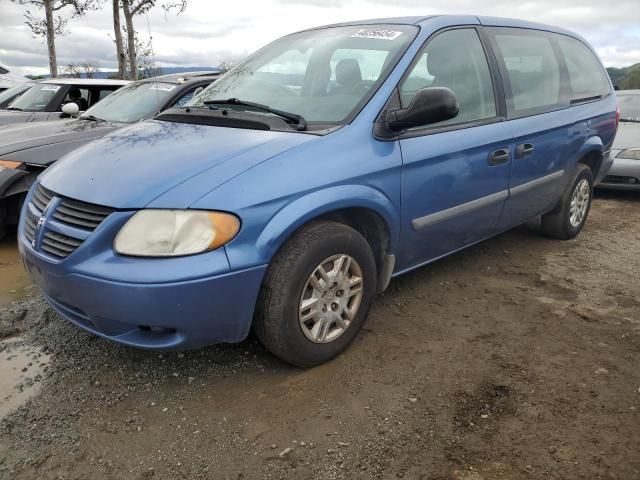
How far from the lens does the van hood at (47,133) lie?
16.3 feet

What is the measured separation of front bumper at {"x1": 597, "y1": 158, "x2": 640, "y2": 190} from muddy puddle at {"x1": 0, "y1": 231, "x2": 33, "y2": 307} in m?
6.49

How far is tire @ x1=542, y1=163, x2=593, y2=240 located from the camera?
16.0 feet

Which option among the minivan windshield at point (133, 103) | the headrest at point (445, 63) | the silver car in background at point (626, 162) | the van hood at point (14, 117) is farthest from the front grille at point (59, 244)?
the silver car in background at point (626, 162)

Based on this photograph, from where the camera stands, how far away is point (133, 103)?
5969mm

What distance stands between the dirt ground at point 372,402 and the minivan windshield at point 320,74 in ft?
4.31

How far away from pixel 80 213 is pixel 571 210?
4084mm

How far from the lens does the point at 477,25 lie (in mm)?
3855

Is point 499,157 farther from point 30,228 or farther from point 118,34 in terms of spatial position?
point 118,34

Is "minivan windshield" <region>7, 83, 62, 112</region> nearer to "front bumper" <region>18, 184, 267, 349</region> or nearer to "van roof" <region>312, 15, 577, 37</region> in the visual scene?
"van roof" <region>312, 15, 577, 37</region>

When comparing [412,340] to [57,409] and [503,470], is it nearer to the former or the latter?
[503,470]

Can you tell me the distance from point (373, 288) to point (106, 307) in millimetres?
1361

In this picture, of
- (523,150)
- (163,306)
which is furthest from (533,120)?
(163,306)

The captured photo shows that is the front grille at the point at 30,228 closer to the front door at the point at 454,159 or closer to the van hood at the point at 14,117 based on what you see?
the front door at the point at 454,159

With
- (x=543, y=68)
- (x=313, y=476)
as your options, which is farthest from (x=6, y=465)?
(x=543, y=68)
